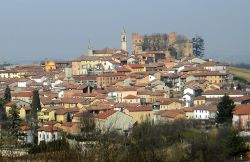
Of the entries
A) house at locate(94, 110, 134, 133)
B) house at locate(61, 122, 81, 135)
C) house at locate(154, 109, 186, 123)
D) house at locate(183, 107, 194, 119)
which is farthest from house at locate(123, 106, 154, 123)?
house at locate(61, 122, 81, 135)

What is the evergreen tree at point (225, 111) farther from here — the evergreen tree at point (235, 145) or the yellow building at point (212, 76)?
the yellow building at point (212, 76)

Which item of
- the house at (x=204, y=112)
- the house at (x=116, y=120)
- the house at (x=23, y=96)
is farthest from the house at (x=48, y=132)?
the house at (x=23, y=96)

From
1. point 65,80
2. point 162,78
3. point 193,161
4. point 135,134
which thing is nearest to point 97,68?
point 65,80

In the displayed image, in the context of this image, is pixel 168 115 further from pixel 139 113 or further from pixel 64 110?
pixel 64 110

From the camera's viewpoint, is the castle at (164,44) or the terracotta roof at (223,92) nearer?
the terracotta roof at (223,92)

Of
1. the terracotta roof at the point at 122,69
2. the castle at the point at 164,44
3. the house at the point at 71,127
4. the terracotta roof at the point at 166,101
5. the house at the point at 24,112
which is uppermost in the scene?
the castle at the point at 164,44

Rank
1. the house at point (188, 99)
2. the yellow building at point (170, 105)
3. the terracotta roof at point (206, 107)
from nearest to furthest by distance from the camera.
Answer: the terracotta roof at point (206, 107), the yellow building at point (170, 105), the house at point (188, 99)

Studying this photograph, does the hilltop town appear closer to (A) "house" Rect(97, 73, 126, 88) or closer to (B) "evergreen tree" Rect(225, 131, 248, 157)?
(A) "house" Rect(97, 73, 126, 88)

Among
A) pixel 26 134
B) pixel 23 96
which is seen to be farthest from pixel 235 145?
pixel 23 96
